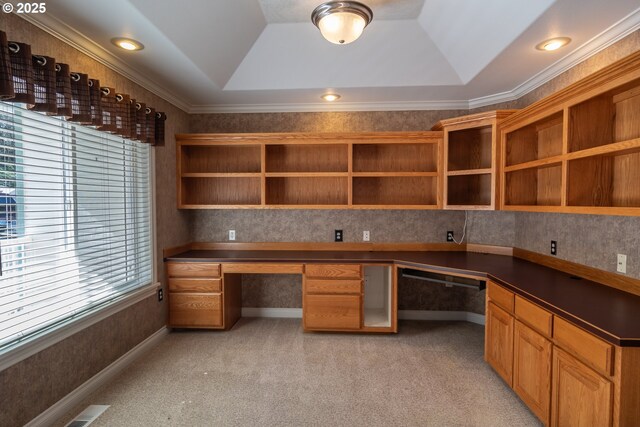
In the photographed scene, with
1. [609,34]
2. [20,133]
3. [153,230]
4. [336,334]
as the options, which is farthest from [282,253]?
[609,34]

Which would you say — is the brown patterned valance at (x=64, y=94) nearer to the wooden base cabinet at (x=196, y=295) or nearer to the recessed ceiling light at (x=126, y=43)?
the recessed ceiling light at (x=126, y=43)

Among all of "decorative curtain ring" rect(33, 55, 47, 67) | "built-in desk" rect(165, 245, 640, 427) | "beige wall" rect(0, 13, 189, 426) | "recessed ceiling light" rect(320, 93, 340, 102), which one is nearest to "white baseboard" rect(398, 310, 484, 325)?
"built-in desk" rect(165, 245, 640, 427)

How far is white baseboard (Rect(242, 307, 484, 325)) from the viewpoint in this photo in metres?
3.62

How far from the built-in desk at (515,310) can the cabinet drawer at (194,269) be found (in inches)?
0.4

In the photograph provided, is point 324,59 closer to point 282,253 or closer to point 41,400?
point 282,253

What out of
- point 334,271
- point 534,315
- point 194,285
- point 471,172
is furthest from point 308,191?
point 534,315

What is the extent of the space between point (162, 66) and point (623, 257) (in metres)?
3.58

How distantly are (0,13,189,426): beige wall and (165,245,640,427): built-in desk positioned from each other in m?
0.39

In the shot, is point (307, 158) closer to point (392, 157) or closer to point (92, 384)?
point (392, 157)

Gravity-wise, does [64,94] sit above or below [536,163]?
above

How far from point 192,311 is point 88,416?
1.24 metres

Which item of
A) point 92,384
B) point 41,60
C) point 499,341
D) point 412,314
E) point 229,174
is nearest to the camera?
point 41,60

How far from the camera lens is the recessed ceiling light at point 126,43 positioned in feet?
7.09

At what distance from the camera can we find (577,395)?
5.18 feet
